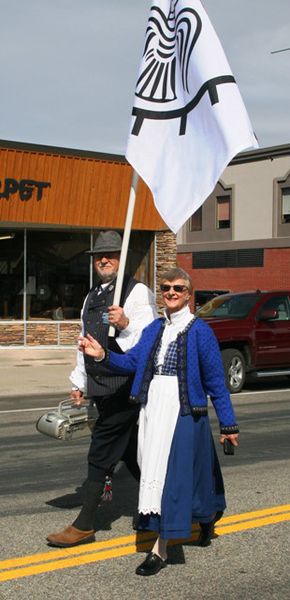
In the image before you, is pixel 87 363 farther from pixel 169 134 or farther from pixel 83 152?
pixel 83 152

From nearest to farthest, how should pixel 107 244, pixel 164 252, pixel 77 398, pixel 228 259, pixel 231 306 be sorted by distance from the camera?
pixel 107 244 < pixel 77 398 < pixel 231 306 < pixel 164 252 < pixel 228 259

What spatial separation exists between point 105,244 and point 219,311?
9.88 m

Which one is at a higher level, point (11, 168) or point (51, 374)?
point (11, 168)

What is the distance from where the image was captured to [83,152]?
21391mm

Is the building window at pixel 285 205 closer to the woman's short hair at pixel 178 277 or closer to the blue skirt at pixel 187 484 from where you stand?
the woman's short hair at pixel 178 277

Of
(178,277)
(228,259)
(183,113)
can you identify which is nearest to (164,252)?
(183,113)

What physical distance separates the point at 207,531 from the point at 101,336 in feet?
4.68

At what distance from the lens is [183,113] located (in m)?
5.63

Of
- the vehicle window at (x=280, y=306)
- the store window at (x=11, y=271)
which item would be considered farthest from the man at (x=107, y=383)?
the store window at (x=11, y=271)

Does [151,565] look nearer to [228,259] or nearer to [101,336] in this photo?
[101,336]

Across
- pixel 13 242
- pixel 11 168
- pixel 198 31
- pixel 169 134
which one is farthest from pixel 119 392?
pixel 13 242

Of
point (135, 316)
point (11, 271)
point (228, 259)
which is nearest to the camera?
point (135, 316)

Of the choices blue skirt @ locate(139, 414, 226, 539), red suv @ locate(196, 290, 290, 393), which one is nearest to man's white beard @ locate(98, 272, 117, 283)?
blue skirt @ locate(139, 414, 226, 539)

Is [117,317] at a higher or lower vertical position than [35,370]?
higher
